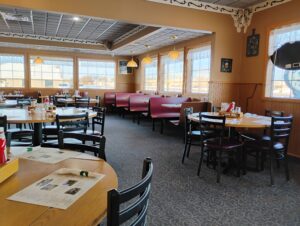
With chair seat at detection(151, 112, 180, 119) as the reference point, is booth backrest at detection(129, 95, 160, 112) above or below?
above

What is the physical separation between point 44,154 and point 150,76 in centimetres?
842

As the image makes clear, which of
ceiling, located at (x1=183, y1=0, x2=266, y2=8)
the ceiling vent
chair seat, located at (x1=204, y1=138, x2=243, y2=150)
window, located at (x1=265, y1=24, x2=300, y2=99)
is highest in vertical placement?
ceiling, located at (x1=183, y1=0, x2=266, y2=8)

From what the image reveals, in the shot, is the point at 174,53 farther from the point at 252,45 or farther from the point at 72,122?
the point at 72,122

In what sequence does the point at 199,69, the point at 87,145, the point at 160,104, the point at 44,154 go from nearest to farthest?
1. the point at 44,154
2. the point at 87,145
3. the point at 160,104
4. the point at 199,69

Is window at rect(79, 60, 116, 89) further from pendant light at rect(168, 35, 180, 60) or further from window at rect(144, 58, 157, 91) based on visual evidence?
pendant light at rect(168, 35, 180, 60)

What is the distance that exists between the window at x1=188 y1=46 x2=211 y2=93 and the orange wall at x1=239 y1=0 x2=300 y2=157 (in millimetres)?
1382

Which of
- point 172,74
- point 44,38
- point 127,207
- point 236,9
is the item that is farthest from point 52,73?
point 127,207

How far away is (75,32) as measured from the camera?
764cm

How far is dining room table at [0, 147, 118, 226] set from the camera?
869 millimetres

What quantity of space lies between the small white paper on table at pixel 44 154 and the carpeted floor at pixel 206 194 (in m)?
1.08

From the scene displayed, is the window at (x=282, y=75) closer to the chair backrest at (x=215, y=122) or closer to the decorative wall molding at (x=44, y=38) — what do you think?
the chair backrest at (x=215, y=122)

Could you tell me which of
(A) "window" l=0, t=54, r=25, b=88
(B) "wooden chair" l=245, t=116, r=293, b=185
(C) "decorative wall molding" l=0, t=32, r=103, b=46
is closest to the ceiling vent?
(C) "decorative wall molding" l=0, t=32, r=103, b=46

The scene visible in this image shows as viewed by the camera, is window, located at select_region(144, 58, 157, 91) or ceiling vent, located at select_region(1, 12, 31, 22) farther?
window, located at select_region(144, 58, 157, 91)

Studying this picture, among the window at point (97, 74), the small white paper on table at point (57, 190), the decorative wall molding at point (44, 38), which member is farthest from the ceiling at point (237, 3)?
the window at point (97, 74)
